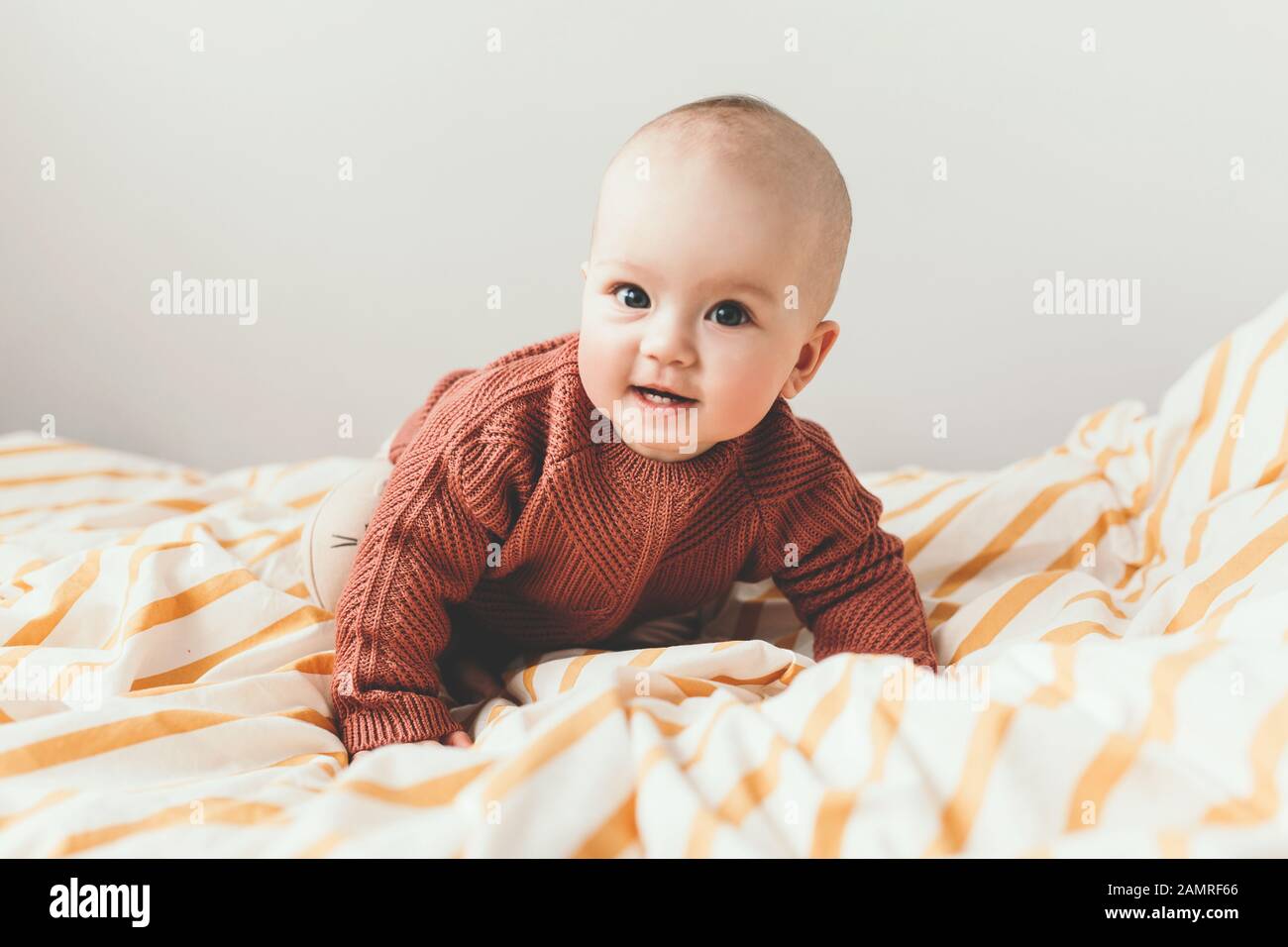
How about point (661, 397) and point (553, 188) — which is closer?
point (661, 397)

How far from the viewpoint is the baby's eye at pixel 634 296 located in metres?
0.86

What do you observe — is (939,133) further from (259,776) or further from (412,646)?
(259,776)

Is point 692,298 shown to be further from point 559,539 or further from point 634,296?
point 559,539

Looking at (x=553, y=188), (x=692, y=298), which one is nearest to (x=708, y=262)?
(x=692, y=298)

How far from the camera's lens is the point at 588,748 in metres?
0.70

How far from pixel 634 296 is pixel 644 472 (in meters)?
0.17

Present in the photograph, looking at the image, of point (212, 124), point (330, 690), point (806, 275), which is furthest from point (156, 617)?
point (212, 124)

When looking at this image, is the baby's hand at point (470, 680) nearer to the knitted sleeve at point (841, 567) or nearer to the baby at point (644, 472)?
the baby at point (644, 472)

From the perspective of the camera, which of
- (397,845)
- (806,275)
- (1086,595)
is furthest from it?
(1086,595)

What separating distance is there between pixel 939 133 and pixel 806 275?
86 cm

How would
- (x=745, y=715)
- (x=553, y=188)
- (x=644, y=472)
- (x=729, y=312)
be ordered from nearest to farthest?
1. (x=745, y=715)
2. (x=729, y=312)
3. (x=644, y=472)
4. (x=553, y=188)

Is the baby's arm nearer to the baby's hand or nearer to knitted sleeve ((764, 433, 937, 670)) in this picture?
knitted sleeve ((764, 433, 937, 670))

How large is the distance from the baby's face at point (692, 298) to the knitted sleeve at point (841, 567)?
0.17 m

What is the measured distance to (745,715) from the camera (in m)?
0.76
